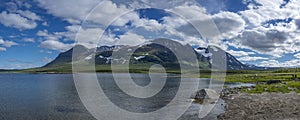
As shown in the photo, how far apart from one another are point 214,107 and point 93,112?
66.0ft

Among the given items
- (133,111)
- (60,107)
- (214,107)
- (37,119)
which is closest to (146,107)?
(133,111)

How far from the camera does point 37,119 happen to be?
35.6 metres

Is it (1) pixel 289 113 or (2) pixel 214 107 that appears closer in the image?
(1) pixel 289 113

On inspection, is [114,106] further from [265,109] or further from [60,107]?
[265,109]

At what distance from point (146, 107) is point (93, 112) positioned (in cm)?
974

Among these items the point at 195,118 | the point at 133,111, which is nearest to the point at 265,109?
the point at 195,118

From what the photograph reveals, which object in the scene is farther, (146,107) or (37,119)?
(146,107)

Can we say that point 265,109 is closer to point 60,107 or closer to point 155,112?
point 155,112

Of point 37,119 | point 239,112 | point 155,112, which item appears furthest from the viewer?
point 155,112

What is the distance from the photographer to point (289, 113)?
36.0 metres

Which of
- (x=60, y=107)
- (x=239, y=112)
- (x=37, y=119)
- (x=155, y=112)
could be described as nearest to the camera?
(x=37, y=119)

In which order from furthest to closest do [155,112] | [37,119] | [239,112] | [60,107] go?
1. [60,107]
2. [155,112]
3. [239,112]
4. [37,119]

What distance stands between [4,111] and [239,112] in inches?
1383

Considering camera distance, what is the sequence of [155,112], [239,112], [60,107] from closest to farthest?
[239,112]
[155,112]
[60,107]
